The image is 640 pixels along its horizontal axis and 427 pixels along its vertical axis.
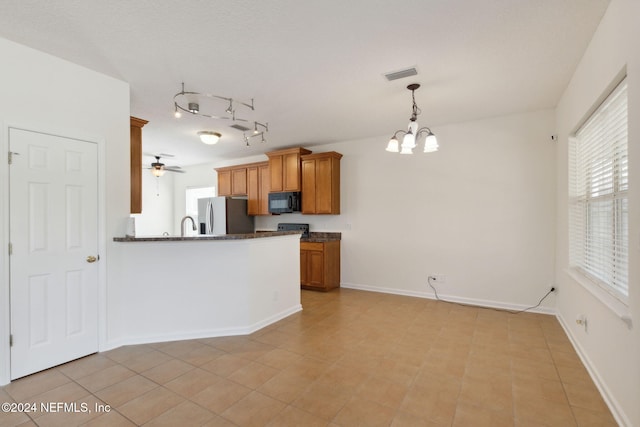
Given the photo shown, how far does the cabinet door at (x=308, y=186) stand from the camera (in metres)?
5.42

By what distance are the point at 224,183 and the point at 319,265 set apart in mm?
3033

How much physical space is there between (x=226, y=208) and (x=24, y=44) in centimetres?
369

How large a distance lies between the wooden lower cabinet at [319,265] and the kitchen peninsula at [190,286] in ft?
5.84

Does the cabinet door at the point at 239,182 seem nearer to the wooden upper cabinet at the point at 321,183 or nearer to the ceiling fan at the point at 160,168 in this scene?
the ceiling fan at the point at 160,168

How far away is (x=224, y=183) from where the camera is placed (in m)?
6.64

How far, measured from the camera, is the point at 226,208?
19.1 ft

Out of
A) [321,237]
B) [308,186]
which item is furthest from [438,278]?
[308,186]

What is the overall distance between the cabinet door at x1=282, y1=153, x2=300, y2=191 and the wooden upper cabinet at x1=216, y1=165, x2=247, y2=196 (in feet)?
3.79

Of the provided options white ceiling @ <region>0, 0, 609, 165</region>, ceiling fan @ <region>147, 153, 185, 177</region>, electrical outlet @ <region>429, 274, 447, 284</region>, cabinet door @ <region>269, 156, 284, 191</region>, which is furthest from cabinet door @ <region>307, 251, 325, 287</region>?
ceiling fan @ <region>147, 153, 185, 177</region>

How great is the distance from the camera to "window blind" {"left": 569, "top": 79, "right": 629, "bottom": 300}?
6.75 feet

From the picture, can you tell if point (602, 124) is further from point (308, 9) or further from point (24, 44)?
point (24, 44)

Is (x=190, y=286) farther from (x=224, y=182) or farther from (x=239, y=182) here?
(x=224, y=182)

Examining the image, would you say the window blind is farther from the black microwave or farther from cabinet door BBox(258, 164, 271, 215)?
cabinet door BBox(258, 164, 271, 215)

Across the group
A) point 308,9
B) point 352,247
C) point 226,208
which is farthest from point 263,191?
point 308,9
